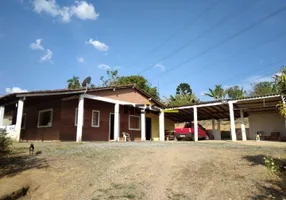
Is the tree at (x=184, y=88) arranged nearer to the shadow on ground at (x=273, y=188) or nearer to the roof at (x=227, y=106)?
the roof at (x=227, y=106)

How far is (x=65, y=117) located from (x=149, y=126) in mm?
9527

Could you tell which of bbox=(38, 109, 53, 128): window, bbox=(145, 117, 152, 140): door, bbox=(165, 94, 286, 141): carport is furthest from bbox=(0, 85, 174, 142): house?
bbox=(165, 94, 286, 141): carport

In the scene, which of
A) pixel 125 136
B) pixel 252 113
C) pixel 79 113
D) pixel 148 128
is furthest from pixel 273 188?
pixel 252 113

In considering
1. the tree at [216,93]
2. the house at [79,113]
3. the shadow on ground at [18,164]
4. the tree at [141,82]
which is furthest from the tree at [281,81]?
the tree at [141,82]

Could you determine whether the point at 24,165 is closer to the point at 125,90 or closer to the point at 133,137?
the point at 125,90

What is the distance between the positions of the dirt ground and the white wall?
16.7 metres

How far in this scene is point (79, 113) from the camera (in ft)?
46.3

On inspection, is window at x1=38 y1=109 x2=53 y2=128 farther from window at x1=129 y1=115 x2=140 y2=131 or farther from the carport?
the carport

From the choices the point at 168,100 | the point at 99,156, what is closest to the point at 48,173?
the point at 99,156

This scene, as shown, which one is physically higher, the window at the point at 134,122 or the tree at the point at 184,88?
the tree at the point at 184,88

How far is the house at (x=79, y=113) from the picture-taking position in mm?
14266

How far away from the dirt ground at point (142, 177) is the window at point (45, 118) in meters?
8.86

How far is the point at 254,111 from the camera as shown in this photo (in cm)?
2242

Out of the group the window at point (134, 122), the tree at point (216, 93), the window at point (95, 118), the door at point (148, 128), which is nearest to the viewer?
the window at point (95, 118)
